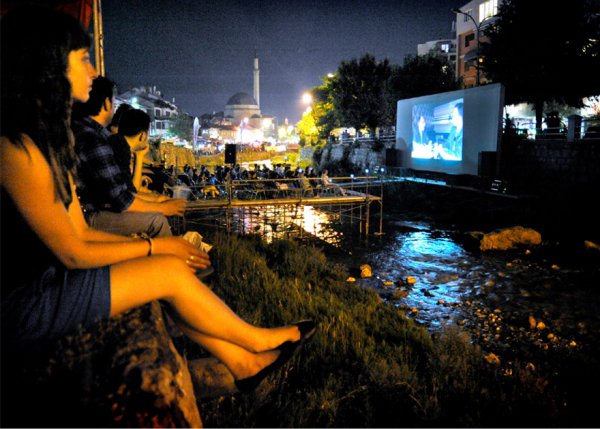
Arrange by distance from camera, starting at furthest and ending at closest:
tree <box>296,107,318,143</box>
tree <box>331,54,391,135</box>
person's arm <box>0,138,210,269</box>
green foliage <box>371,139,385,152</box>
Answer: tree <box>296,107,318,143</box>, tree <box>331,54,391,135</box>, green foliage <box>371,139,385,152</box>, person's arm <box>0,138,210,269</box>

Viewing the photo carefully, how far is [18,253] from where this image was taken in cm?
158

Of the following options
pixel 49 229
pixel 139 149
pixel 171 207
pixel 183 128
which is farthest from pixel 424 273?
pixel 183 128

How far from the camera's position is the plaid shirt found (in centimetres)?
311

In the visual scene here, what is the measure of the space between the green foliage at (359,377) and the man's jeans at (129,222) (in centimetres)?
132

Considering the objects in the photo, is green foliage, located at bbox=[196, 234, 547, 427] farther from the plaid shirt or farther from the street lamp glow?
the street lamp glow

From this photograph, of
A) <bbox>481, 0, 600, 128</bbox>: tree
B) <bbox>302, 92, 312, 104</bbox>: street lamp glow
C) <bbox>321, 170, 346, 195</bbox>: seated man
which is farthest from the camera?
<bbox>302, 92, 312, 104</bbox>: street lamp glow

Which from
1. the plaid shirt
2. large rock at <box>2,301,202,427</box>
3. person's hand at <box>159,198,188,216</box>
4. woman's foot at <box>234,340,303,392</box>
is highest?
the plaid shirt

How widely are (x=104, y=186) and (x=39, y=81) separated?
1662 millimetres

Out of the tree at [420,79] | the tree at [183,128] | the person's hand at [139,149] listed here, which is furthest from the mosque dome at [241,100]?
the person's hand at [139,149]

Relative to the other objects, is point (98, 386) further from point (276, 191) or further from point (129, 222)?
point (276, 191)

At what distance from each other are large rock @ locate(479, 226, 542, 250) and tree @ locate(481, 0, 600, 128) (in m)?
Answer: 8.52

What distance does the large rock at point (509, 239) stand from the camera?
10219mm

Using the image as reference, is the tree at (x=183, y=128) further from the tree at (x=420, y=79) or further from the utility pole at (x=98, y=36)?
the utility pole at (x=98, y=36)

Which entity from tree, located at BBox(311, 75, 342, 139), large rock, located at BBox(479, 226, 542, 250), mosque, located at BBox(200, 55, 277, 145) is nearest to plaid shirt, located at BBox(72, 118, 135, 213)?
large rock, located at BBox(479, 226, 542, 250)
